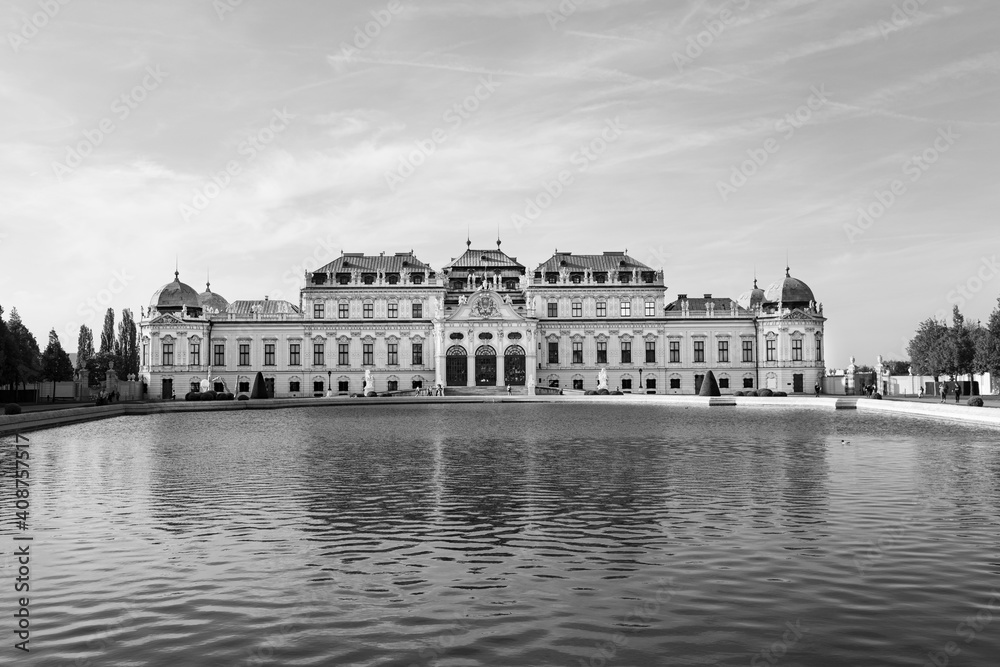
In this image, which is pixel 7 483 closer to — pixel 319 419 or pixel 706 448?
pixel 706 448

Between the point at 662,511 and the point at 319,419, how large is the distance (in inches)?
1535

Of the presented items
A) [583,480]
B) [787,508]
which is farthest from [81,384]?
[787,508]

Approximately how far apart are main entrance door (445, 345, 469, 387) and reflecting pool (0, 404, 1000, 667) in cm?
7208

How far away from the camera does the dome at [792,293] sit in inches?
4067

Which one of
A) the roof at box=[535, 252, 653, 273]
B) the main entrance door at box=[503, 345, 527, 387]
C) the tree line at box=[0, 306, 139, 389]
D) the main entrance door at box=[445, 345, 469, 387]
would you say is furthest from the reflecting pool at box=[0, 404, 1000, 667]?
the roof at box=[535, 252, 653, 273]

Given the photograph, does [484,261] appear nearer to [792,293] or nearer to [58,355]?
[792,293]

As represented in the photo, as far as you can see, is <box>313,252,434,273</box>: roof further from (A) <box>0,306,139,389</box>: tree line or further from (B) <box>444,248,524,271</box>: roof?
(A) <box>0,306,139,389</box>: tree line

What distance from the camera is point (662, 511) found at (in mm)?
18391

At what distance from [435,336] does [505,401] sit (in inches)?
856

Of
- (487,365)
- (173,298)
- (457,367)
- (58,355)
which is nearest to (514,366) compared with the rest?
(487,365)

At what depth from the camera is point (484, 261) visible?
10994 centimetres

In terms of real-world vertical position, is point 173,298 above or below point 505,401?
above

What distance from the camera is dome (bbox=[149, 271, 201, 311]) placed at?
10338 cm

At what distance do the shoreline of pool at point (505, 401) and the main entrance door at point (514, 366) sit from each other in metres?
15.8
